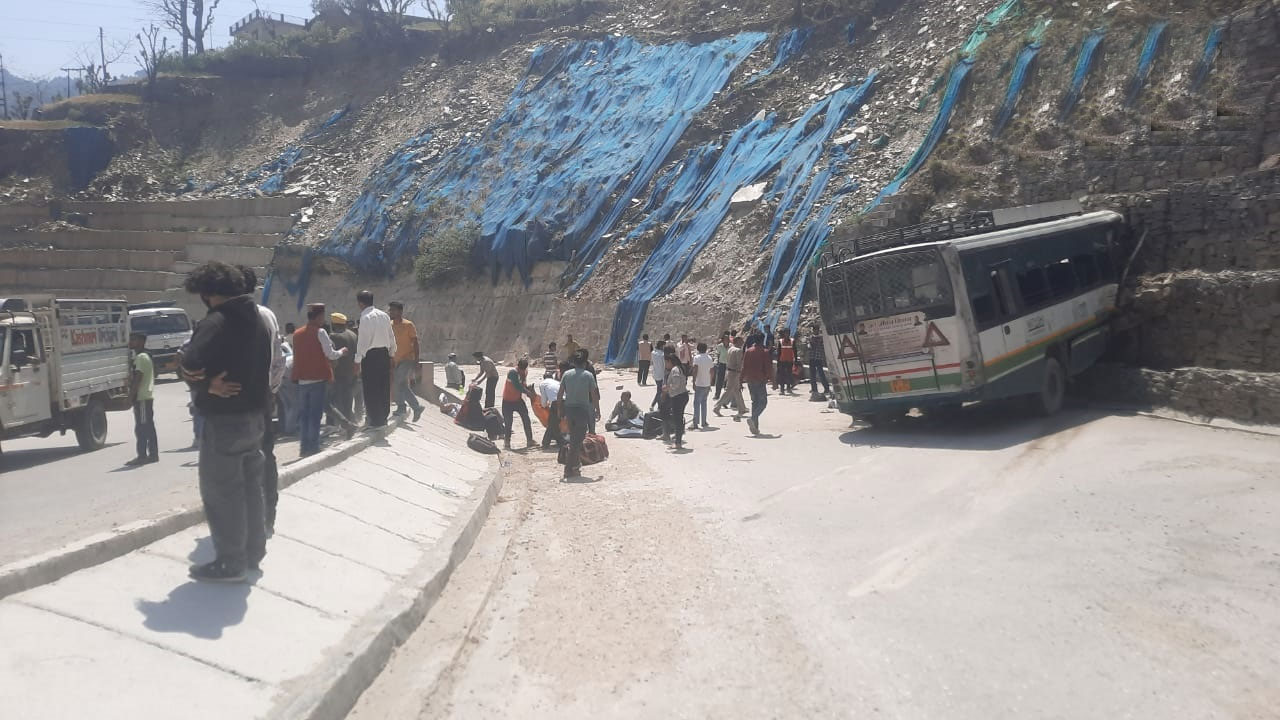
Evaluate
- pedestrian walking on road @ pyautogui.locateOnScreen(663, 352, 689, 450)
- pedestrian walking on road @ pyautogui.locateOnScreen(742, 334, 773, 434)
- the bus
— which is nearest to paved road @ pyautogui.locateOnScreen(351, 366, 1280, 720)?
the bus

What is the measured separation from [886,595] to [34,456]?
13126mm

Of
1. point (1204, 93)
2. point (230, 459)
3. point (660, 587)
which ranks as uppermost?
point (1204, 93)

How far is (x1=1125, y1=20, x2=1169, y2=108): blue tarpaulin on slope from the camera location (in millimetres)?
23641

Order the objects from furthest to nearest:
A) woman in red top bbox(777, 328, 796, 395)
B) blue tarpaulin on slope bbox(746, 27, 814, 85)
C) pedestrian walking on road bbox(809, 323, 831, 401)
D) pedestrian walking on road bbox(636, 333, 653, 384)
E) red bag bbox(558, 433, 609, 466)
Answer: blue tarpaulin on slope bbox(746, 27, 814, 85) < pedestrian walking on road bbox(636, 333, 653, 384) < woman in red top bbox(777, 328, 796, 395) < pedestrian walking on road bbox(809, 323, 831, 401) < red bag bbox(558, 433, 609, 466)

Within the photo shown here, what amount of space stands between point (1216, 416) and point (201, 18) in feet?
232

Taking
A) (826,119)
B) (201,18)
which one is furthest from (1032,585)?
(201,18)

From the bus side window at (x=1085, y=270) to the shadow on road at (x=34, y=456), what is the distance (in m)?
15.3

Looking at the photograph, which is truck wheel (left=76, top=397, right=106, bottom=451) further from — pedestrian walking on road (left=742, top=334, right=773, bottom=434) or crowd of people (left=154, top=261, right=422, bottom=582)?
pedestrian walking on road (left=742, top=334, right=773, bottom=434)

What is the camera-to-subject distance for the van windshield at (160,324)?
27641mm

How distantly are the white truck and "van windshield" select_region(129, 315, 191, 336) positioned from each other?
12.6m

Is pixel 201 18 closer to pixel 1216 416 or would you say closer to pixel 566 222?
pixel 566 222

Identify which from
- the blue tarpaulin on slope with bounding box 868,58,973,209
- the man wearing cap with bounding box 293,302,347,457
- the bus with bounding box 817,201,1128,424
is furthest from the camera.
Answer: the blue tarpaulin on slope with bounding box 868,58,973,209

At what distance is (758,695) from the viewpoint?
5004 millimetres

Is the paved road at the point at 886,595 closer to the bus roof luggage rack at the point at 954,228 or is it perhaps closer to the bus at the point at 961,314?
the bus at the point at 961,314
